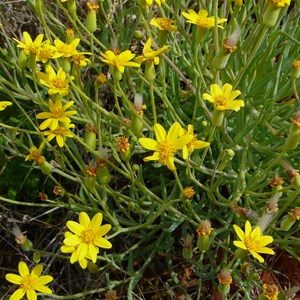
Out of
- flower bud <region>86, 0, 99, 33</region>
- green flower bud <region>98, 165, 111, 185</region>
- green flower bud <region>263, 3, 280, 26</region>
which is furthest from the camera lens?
flower bud <region>86, 0, 99, 33</region>

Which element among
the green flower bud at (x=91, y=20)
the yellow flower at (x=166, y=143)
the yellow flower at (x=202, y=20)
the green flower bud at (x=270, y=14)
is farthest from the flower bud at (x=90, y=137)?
the green flower bud at (x=270, y=14)

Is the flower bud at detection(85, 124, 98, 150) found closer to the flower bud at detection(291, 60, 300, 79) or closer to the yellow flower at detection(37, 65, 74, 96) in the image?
the yellow flower at detection(37, 65, 74, 96)

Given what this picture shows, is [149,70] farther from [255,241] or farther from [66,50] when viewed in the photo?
[255,241]

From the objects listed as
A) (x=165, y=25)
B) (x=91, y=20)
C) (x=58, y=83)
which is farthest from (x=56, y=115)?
(x=165, y=25)

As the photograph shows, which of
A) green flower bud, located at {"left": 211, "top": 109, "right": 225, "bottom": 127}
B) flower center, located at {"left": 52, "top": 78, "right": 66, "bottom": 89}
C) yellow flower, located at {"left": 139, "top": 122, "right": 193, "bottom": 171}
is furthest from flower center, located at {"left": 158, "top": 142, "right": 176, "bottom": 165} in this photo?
flower center, located at {"left": 52, "top": 78, "right": 66, "bottom": 89}

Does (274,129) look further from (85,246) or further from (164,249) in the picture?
(85,246)

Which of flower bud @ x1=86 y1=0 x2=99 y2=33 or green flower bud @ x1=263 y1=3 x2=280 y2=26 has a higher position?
green flower bud @ x1=263 y1=3 x2=280 y2=26

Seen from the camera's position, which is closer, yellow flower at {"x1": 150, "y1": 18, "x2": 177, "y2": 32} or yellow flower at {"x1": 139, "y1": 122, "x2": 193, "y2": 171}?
yellow flower at {"x1": 139, "y1": 122, "x2": 193, "y2": 171}

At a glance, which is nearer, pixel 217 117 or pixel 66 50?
pixel 217 117
